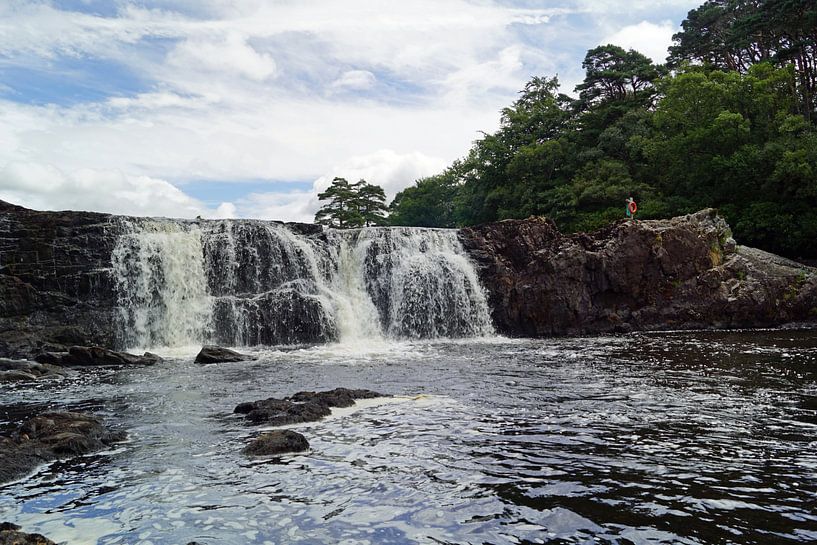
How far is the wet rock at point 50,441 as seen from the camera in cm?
689

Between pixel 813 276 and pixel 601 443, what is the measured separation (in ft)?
80.9

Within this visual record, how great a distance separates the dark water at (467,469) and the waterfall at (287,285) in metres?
10.4

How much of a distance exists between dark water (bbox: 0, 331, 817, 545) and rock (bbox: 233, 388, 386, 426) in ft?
1.26

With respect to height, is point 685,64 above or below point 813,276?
above

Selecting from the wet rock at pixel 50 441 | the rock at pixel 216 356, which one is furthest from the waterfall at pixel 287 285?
the wet rock at pixel 50 441

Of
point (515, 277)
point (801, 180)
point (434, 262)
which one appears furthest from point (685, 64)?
point (434, 262)

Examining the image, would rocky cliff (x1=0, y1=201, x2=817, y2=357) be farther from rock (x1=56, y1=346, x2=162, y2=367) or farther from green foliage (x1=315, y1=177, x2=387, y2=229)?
green foliage (x1=315, y1=177, x2=387, y2=229)

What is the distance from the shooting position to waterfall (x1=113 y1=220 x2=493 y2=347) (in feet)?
76.1

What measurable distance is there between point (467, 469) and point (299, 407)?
4.00 meters

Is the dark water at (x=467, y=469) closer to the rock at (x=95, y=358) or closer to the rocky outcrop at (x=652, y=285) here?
the rock at (x=95, y=358)

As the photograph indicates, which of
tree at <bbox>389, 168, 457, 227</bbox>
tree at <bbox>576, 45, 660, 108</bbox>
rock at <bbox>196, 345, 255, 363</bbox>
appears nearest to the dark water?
rock at <bbox>196, 345, 255, 363</bbox>

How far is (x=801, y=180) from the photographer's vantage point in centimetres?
2959

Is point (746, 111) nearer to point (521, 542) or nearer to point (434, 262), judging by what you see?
point (434, 262)

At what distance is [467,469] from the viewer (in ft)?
21.7
